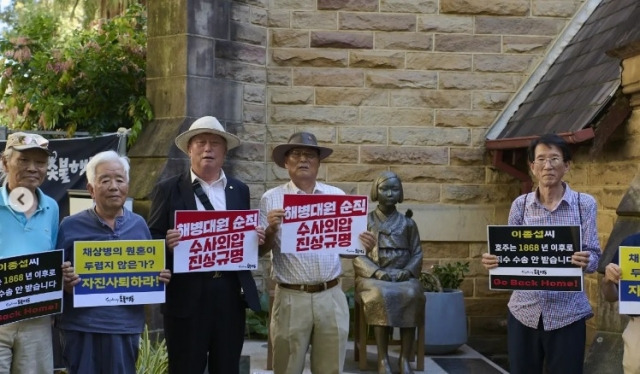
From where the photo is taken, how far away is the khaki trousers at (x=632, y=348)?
14.9ft

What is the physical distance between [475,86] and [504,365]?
2.89 meters

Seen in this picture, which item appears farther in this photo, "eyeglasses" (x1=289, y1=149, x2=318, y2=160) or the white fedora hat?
"eyeglasses" (x1=289, y1=149, x2=318, y2=160)

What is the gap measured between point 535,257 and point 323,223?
1.23 metres

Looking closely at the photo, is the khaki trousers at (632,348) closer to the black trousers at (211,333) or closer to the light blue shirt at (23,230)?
the black trousers at (211,333)

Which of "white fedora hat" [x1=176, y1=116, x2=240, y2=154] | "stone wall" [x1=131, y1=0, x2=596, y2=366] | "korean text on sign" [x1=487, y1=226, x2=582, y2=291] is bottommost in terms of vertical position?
"korean text on sign" [x1=487, y1=226, x2=582, y2=291]

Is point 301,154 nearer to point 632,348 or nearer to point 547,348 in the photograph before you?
point 547,348

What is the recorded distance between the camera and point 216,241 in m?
5.26

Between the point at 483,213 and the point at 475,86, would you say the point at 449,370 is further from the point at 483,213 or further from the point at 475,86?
the point at 475,86

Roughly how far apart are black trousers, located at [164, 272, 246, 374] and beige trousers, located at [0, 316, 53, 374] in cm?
78

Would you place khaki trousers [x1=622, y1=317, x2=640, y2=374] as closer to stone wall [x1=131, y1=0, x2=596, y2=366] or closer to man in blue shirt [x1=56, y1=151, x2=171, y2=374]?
man in blue shirt [x1=56, y1=151, x2=171, y2=374]

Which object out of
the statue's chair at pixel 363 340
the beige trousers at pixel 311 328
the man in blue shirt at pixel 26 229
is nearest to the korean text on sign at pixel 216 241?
the beige trousers at pixel 311 328

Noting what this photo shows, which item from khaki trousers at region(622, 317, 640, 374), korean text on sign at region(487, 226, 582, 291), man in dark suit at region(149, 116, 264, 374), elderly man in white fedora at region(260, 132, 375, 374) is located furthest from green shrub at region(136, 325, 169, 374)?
khaki trousers at region(622, 317, 640, 374)

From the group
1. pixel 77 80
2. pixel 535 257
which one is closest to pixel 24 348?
pixel 535 257

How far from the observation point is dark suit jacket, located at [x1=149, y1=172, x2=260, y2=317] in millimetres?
5250
